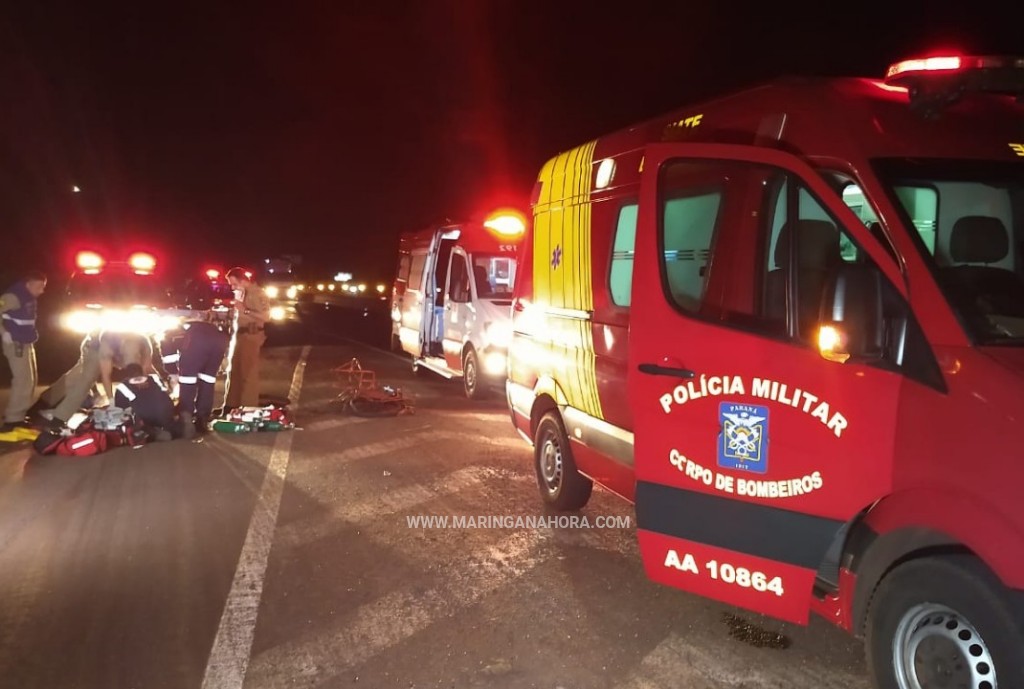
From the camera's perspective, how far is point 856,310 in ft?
10.2

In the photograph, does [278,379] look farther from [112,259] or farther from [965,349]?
[965,349]

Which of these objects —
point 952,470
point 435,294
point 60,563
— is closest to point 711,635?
point 952,470

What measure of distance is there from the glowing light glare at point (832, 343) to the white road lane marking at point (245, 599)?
9.35 feet

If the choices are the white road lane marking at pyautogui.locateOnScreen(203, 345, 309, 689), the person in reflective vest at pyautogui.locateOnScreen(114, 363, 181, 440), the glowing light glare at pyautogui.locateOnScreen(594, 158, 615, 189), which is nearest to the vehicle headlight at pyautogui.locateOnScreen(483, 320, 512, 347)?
the person in reflective vest at pyautogui.locateOnScreen(114, 363, 181, 440)

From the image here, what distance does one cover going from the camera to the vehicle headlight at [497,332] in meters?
11.4

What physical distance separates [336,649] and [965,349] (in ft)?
10.00

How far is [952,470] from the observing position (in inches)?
116

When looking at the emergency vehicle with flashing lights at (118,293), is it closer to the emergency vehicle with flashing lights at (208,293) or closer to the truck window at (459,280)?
the emergency vehicle with flashing lights at (208,293)

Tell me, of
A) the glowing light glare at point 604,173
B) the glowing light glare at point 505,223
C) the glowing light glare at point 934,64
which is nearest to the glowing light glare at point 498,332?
the glowing light glare at point 505,223

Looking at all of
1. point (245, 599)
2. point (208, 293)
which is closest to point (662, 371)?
point (245, 599)

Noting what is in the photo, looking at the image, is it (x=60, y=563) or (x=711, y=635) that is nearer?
(x=711, y=635)

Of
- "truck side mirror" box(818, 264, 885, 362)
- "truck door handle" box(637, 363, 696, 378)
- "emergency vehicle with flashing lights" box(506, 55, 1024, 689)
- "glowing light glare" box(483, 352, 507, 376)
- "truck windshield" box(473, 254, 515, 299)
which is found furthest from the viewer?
"truck windshield" box(473, 254, 515, 299)

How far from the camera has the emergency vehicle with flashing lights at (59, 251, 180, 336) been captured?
11156mm

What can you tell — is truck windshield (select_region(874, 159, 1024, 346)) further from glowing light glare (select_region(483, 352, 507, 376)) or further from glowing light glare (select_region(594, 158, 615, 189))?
glowing light glare (select_region(483, 352, 507, 376))
